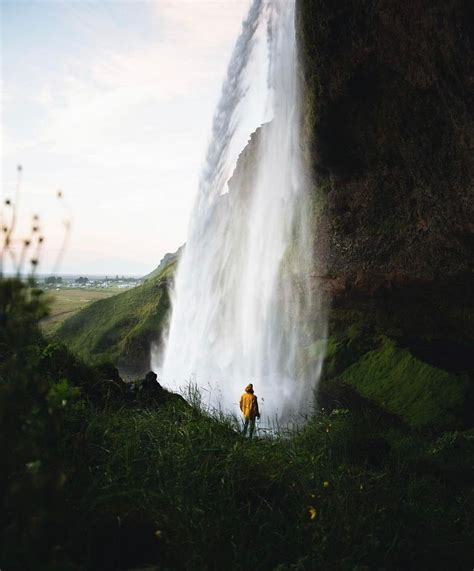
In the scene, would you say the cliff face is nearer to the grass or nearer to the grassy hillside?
the grass

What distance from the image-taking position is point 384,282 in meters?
12.3

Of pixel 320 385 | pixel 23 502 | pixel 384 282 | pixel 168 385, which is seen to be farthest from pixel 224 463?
pixel 168 385

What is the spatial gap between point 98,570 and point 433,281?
9.75m

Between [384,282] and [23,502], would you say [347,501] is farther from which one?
[384,282]

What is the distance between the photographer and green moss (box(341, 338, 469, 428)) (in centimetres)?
1021

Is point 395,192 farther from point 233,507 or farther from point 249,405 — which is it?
point 233,507

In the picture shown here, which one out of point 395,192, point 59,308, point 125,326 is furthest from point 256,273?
point 59,308

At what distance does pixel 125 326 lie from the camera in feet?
94.1

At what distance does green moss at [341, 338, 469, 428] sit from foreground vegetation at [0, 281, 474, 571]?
510cm

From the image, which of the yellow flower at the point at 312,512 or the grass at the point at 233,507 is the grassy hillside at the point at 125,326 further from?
the yellow flower at the point at 312,512

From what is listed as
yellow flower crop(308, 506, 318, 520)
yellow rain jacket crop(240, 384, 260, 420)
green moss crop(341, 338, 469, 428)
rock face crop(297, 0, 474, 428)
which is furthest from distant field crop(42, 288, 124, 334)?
green moss crop(341, 338, 469, 428)

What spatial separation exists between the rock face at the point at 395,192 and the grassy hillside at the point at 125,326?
12382 millimetres

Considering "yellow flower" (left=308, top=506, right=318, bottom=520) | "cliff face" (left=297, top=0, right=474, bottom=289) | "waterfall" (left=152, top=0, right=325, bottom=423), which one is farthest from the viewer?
"waterfall" (left=152, top=0, right=325, bottom=423)

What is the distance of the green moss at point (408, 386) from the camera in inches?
402
